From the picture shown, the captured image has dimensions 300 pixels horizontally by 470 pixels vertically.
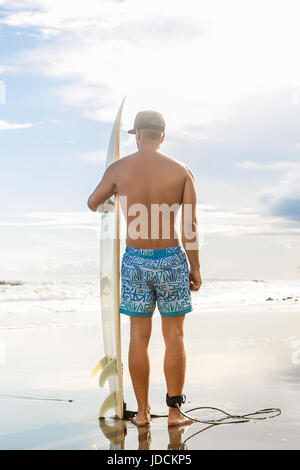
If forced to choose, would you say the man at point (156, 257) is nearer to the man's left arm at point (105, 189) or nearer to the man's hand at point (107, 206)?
the man's left arm at point (105, 189)

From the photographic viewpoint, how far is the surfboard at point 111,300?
12.6 ft

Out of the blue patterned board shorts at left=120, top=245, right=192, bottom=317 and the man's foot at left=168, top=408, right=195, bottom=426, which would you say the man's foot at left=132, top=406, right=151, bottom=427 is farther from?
the blue patterned board shorts at left=120, top=245, right=192, bottom=317

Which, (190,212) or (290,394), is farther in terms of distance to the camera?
(290,394)

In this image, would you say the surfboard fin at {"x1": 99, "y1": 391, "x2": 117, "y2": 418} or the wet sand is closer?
the wet sand

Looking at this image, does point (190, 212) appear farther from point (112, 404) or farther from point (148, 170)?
point (112, 404)

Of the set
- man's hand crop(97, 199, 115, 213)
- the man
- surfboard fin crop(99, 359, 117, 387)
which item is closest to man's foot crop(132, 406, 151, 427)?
the man

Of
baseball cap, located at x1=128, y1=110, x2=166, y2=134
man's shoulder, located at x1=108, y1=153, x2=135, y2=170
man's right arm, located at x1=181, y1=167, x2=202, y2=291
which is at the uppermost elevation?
baseball cap, located at x1=128, y1=110, x2=166, y2=134

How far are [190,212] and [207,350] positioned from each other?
9.26 feet

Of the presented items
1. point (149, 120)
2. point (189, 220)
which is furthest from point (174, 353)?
point (149, 120)

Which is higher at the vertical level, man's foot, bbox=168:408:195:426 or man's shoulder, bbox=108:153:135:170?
man's shoulder, bbox=108:153:135:170

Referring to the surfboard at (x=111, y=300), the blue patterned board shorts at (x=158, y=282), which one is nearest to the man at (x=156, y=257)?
the blue patterned board shorts at (x=158, y=282)

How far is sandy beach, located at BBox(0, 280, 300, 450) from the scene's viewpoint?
3283 millimetres

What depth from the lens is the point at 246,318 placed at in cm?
931
